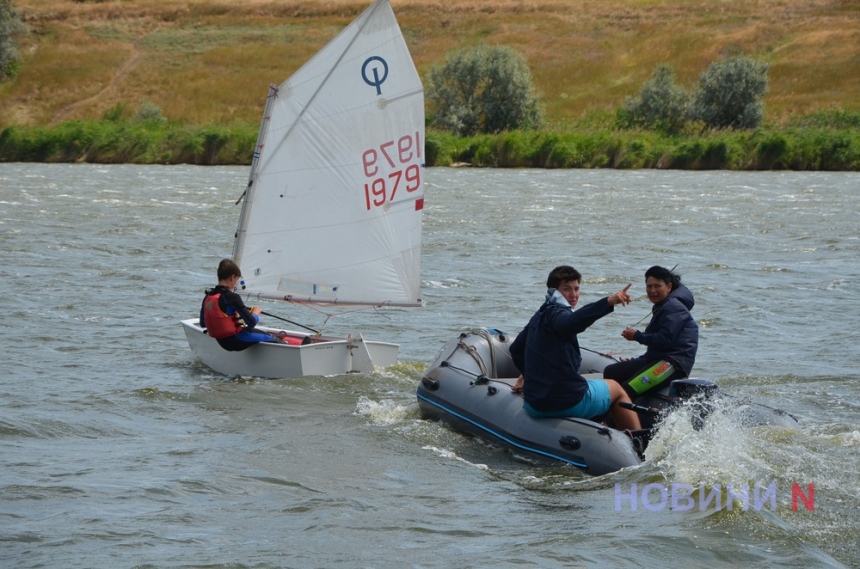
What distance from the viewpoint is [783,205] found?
105 ft

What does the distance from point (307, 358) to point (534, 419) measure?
3.70 m

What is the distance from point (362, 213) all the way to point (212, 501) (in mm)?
5486

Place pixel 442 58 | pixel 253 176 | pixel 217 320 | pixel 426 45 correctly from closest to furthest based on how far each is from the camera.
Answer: pixel 217 320
pixel 253 176
pixel 442 58
pixel 426 45

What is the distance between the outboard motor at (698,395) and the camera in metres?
9.44

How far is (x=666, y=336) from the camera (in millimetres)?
9906

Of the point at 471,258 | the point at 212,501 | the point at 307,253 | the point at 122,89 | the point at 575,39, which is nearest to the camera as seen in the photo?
the point at 212,501

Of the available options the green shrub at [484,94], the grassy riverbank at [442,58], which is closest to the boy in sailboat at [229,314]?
the grassy riverbank at [442,58]

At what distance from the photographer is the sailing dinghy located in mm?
13148

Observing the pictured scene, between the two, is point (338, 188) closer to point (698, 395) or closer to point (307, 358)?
point (307, 358)

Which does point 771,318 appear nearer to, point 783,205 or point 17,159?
point 783,205

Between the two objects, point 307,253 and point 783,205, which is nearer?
point 307,253

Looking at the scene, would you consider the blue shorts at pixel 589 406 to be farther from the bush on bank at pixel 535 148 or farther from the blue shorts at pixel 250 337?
the bush on bank at pixel 535 148

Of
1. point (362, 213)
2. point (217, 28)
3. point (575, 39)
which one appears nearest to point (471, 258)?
point (362, 213)

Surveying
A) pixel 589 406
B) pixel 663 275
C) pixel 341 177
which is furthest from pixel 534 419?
pixel 341 177
